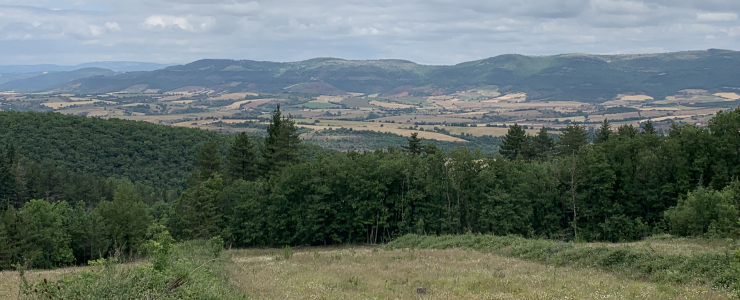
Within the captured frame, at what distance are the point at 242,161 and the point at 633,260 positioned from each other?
48.4 meters

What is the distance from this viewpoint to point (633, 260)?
A: 1964 cm

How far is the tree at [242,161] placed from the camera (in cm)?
5988

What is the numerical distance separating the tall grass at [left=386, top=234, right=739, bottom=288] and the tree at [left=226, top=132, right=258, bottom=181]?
3582 centimetres

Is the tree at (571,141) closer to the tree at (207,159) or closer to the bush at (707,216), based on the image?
the bush at (707,216)

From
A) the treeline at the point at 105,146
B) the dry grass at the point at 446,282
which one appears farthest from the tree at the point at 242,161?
the treeline at the point at 105,146

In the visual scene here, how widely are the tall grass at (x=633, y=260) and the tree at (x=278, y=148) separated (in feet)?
102

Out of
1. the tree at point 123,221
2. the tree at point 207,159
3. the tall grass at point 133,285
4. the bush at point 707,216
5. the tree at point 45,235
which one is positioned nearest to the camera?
the tall grass at point 133,285

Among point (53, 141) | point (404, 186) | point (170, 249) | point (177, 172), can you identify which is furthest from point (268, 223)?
point (53, 141)

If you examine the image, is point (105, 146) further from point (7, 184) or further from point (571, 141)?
point (571, 141)

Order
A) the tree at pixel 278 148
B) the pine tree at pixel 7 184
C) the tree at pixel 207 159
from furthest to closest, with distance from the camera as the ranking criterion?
the pine tree at pixel 7 184 < the tree at pixel 207 159 < the tree at pixel 278 148

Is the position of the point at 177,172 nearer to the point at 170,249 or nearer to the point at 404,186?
the point at 404,186

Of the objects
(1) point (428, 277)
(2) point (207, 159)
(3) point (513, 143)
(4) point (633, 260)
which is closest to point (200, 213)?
(2) point (207, 159)

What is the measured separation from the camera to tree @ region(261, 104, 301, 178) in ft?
186

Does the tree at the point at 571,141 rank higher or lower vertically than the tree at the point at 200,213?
higher
